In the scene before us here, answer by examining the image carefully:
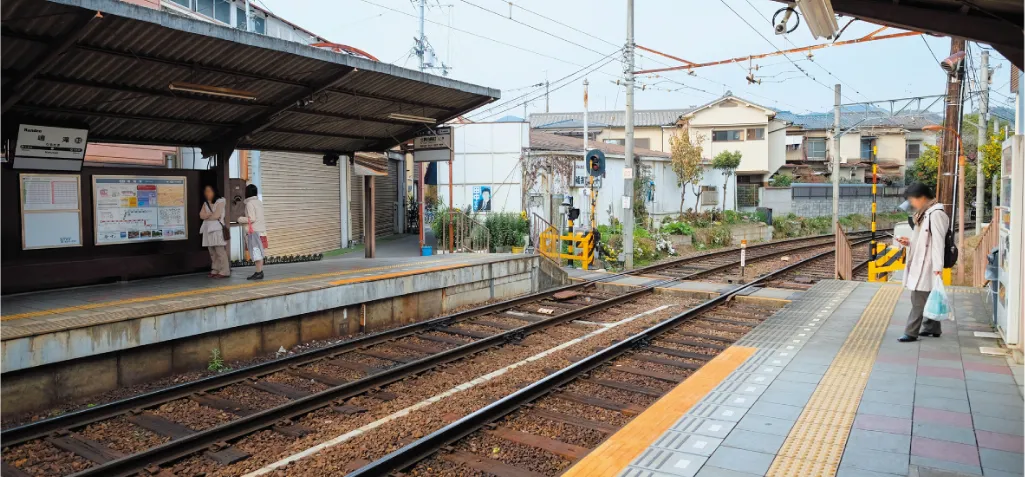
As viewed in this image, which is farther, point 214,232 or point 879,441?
point 214,232

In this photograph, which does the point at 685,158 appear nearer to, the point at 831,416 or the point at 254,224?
the point at 254,224

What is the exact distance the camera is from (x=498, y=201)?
23.0 metres

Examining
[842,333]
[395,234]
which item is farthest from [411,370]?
[395,234]

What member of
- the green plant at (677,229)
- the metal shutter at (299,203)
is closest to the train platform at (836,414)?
the metal shutter at (299,203)

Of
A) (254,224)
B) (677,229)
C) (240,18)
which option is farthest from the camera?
(677,229)

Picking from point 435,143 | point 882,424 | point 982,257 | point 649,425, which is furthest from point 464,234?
point 882,424

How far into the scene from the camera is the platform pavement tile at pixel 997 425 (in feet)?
16.9

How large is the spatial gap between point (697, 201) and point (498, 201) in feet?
39.4

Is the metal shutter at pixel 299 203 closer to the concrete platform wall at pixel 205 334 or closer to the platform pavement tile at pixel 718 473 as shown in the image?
the concrete platform wall at pixel 205 334

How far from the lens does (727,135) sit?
39.6 meters

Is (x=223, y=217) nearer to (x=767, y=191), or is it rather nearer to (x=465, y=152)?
(x=465, y=152)

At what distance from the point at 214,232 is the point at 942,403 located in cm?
982

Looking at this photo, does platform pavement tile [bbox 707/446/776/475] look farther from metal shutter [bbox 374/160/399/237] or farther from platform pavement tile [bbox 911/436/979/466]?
metal shutter [bbox 374/160/399/237]

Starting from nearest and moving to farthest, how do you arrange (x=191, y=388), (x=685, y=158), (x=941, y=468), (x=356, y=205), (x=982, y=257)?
(x=941, y=468) → (x=191, y=388) → (x=982, y=257) → (x=356, y=205) → (x=685, y=158)
